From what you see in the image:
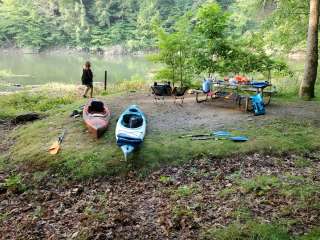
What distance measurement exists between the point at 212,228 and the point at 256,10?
1324cm

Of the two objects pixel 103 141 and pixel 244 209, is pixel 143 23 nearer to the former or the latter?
pixel 103 141

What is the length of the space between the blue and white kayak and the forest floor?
24 centimetres

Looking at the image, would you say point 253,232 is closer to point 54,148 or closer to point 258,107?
point 54,148

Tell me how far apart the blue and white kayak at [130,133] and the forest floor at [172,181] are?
238 mm

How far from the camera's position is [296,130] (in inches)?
398

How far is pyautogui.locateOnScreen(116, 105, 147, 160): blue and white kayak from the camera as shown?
9.17m

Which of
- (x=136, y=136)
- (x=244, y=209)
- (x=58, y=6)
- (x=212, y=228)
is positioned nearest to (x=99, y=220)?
(x=212, y=228)

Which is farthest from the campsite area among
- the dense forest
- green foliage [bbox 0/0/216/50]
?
green foliage [bbox 0/0/216/50]

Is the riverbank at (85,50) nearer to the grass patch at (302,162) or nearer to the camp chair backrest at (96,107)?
the camp chair backrest at (96,107)

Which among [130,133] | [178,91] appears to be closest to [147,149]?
[130,133]

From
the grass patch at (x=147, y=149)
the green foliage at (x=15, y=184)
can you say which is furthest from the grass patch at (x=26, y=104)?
the green foliage at (x=15, y=184)

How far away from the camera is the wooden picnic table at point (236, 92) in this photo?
13.0 meters

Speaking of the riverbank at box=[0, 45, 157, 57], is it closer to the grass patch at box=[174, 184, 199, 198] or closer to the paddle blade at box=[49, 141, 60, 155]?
the paddle blade at box=[49, 141, 60, 155]

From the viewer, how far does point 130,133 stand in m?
9.55
